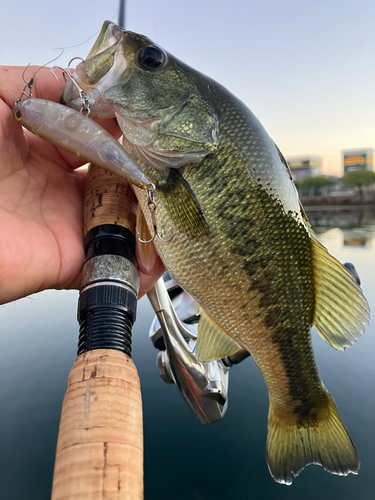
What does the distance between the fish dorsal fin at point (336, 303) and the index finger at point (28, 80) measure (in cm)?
106

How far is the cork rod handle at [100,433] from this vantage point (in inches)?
21.4

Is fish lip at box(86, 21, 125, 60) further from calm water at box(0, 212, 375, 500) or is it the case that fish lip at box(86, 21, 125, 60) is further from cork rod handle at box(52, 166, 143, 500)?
calm water at box(0, 212, 375, 500)

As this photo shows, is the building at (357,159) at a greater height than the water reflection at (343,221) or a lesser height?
greater

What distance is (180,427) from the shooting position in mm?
2787

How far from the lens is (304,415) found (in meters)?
1.08

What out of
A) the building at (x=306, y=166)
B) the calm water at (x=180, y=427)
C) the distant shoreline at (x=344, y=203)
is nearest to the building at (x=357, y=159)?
the building at (x=306, y=166)

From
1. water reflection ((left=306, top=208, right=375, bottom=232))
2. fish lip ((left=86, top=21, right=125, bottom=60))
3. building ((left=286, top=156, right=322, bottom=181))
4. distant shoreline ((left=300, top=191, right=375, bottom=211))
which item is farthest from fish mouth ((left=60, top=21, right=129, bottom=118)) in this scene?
building ((left=286, top=156, right=322, bottom=181))

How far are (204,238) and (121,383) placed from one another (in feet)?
1.63

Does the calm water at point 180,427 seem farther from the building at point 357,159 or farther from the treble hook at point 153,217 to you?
the building at point 357,159

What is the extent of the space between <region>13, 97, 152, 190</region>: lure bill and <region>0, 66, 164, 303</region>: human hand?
27 centimetres

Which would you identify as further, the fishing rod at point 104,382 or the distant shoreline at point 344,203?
the distant shoreline at point 344,203

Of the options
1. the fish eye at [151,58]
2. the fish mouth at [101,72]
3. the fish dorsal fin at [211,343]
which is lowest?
the fish dorsal fin at [211,343]

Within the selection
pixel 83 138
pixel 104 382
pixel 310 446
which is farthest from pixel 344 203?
pixel 104 382

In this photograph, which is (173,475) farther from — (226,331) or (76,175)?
(76,175)
